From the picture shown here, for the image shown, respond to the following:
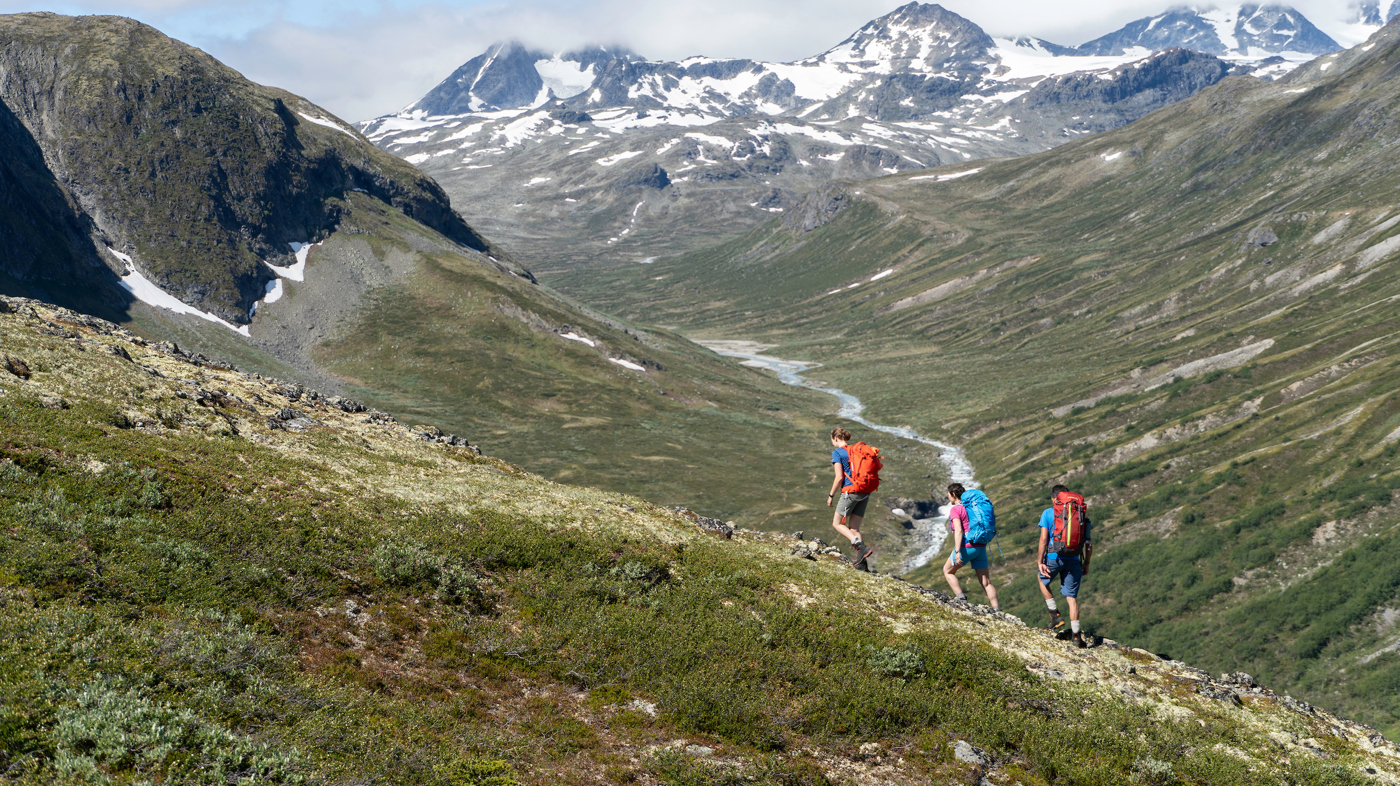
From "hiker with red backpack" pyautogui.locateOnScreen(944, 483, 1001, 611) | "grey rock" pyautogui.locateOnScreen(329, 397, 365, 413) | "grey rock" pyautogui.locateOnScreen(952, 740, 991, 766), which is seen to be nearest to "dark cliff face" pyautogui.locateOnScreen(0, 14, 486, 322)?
"grey rock" pyautogui.locateOnScreen(329, 397, 365, 413)

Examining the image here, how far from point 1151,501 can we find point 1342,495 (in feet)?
85.1

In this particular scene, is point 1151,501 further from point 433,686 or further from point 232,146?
point 232,146

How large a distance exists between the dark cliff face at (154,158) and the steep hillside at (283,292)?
458 mm

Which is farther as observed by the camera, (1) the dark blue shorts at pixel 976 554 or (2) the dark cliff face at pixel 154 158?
(2) the dark cliff face at pixel 154 158

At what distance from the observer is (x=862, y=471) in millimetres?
24656

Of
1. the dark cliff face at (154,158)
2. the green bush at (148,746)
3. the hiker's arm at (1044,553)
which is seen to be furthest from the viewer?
the dark cliff face at (154,158)

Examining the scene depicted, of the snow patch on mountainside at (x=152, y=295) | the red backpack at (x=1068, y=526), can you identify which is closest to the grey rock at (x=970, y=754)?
the red backpack at (x=1068, y=526)

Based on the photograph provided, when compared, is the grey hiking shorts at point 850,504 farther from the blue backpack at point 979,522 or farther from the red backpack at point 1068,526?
the red backpack at point 1068,526

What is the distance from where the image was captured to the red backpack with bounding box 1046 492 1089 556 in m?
21.6

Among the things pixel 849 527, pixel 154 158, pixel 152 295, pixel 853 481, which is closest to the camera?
pixel 853 481

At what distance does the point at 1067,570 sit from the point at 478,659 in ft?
57.3

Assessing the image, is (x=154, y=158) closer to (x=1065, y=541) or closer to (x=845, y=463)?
(x=845, y=463)

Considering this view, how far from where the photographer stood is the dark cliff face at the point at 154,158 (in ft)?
525

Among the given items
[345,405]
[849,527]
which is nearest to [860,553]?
[849,527]
